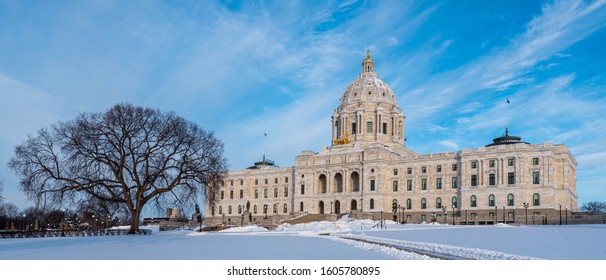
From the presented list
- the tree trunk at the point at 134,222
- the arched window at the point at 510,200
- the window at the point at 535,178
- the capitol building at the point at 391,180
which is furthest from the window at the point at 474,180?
the tree trunk at the point at 134,222

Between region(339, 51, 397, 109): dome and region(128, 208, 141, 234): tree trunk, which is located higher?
region(339, 51, 397, 109): dome

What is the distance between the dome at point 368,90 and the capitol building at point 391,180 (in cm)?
22

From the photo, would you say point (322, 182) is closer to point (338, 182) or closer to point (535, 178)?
point (338, 182)

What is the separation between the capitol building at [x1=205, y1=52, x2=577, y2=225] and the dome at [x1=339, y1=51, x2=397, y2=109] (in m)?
0.22

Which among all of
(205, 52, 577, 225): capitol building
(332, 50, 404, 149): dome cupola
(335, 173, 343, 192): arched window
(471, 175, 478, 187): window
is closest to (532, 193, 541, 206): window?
(205, 52, 577, 225): capitol building

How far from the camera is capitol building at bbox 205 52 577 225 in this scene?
3452 inches

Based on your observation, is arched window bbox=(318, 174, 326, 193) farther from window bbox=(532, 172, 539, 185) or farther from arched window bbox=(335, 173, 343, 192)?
window bbox=(532, 172, 539, 185)

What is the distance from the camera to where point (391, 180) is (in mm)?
103562

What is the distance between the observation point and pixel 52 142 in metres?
49.6

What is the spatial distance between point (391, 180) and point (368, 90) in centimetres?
2208

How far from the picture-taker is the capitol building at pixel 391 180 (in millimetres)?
87688

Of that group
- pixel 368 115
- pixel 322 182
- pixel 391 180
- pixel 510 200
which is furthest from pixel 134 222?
pixel 368 115
